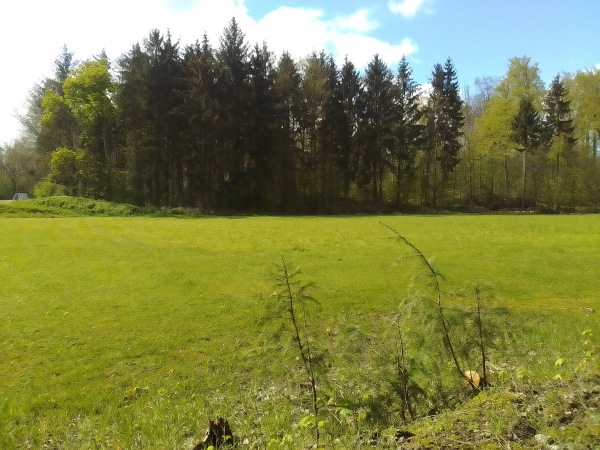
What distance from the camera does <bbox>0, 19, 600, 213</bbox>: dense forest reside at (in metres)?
42.8

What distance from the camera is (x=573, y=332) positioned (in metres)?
7.46

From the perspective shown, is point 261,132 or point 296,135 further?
point 296,135

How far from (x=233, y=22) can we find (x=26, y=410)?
44.8 metres

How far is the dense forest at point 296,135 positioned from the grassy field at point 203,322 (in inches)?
1011

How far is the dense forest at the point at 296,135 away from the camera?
42781mm

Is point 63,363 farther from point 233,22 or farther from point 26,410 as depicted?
point 233,22

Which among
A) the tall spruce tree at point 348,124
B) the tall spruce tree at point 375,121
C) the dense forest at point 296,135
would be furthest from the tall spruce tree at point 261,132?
the tall spruce tree at point 375,121

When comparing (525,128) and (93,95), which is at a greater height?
(93,95)

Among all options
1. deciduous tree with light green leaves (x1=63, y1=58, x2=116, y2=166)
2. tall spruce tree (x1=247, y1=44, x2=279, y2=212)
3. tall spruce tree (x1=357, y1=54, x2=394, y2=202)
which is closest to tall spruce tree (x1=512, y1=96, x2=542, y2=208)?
tall spruce tree (x1=357, y1=54, x2=394, y2=202)

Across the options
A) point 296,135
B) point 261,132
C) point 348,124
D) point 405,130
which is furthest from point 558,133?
point 261,132

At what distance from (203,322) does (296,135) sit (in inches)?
1581

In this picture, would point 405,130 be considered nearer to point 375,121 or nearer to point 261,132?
point 375,121

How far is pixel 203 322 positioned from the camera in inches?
338

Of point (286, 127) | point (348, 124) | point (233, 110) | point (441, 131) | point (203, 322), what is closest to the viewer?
point (203, 322)
